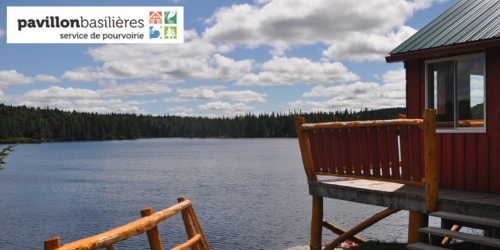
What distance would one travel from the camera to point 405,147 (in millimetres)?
9227

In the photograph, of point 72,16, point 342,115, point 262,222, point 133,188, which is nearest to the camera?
point 262,222

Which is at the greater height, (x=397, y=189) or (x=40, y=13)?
(x=40, y=13)

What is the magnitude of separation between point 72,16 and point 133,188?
17.2 meters

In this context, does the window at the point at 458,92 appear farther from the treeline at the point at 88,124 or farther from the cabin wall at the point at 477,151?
the treeline at the point at 88,124

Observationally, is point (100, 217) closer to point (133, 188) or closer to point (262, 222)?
point (262, 222)

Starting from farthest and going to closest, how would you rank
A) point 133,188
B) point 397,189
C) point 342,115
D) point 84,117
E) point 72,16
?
1. point 84,117
2. point 342,115
3. point 72,16
4. point 133,188
5. point 397,189

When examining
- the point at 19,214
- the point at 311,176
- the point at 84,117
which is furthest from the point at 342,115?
the point at 311,176

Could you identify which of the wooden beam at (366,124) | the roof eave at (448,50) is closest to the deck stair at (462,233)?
the wooden beam at (366,124)

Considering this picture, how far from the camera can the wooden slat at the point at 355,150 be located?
1007cm

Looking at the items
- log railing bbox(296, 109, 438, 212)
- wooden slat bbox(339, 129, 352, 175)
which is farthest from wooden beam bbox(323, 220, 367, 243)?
wooden slat bbox(339, 129, 352, 175)

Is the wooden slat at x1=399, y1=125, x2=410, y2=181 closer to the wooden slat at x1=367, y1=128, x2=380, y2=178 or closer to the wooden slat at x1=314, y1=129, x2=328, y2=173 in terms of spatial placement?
the wooden slat at x1=367, y1=128, x2=380, y2=178

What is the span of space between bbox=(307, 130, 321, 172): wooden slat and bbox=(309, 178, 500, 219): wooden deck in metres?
0.40

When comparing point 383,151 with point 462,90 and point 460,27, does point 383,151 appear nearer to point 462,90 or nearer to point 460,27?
point 462,90

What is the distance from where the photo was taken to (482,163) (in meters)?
9.73
